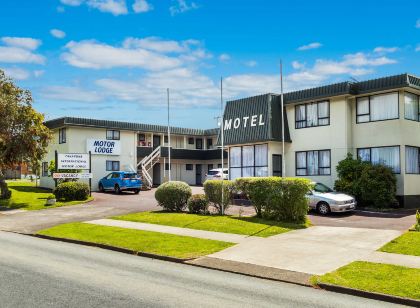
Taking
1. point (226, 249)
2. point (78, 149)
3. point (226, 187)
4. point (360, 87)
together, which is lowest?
point (226, 249)

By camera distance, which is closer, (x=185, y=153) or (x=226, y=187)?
(x=226, y=187)

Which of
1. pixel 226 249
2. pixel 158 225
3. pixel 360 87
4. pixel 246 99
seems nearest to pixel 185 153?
pixel 246 99

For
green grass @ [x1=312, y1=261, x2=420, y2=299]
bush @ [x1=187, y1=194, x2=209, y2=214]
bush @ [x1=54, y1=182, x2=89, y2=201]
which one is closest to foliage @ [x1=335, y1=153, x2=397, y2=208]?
bush @ [x1=187, y1=194, x2=209, y2=214]

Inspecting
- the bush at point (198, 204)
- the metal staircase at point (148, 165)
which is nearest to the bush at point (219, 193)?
the bush at point (198, 204)

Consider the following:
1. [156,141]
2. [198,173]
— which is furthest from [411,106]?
[198,173]

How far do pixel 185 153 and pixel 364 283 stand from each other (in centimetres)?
3946

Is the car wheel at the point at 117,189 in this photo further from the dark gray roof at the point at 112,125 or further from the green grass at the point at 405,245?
the green grass at the point at 405,245

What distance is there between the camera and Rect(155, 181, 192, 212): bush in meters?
22.4

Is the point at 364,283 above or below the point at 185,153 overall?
below

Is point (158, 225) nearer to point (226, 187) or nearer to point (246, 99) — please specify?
point (226, 187)

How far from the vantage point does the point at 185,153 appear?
4838 cm

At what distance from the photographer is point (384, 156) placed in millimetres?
25266

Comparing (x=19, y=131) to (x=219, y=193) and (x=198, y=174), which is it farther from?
(x=198, y=174)

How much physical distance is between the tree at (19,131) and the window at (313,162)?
16460 millimetres
